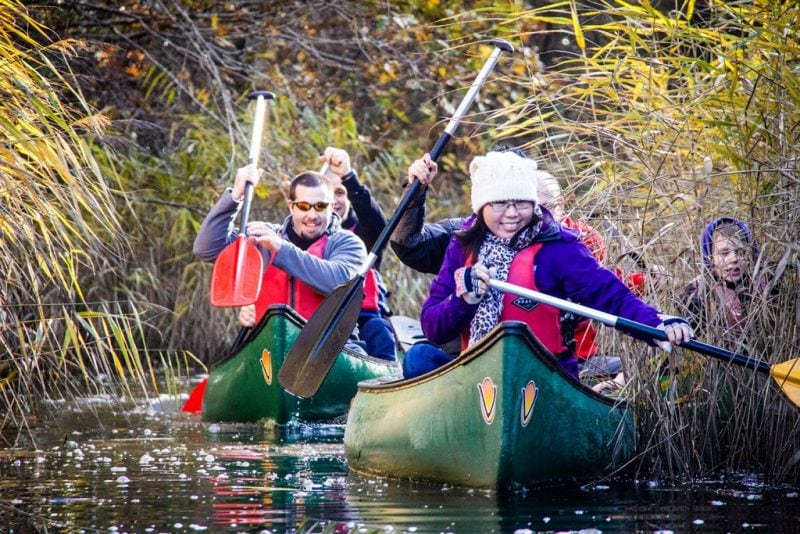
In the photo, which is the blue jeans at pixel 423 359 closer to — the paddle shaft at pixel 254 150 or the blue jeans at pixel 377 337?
the paddle shaft at pixel 254 150

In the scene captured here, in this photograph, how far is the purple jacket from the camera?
527cm

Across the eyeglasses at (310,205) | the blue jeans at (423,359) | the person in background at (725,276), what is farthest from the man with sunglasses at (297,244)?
the person in background at (725,276)

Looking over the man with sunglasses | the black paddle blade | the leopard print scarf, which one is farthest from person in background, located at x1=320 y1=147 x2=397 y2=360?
the leopard print scarf

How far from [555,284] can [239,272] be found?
2729 mm

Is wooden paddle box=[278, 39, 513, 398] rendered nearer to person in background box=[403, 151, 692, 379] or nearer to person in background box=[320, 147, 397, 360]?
person in background box=[403, 151, 692, 379]

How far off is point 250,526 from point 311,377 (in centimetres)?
194

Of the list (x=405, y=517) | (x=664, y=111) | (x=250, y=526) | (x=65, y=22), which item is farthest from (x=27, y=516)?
(x=65, y=22)

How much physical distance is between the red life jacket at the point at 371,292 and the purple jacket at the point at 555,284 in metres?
2.56

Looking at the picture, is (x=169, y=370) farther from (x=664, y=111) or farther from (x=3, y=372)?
(x=664, y=111)

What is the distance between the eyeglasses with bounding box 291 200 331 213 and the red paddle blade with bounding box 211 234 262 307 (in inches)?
15.3

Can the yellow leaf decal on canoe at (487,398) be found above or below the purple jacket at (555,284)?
below

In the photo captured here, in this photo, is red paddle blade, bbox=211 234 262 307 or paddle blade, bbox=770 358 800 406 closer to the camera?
paddle blade, bbox=770 358 800 406

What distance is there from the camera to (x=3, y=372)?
6562 mm

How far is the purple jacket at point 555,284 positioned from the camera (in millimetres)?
5266
